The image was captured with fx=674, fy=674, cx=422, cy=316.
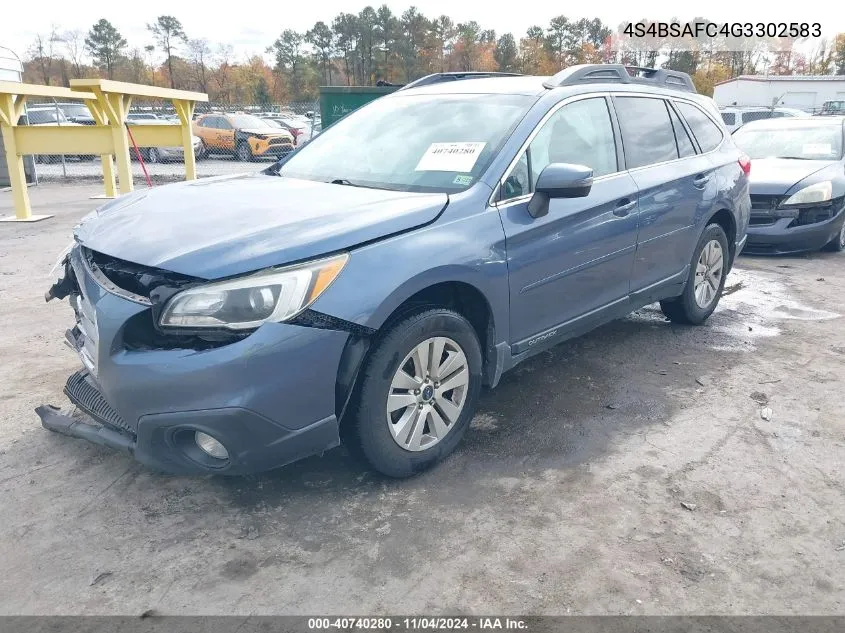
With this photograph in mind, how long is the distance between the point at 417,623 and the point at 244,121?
2184 centimetres

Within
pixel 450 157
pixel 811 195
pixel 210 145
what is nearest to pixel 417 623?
pixel 450 157

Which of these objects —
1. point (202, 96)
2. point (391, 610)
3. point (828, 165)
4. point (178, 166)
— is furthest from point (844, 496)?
point (178, 166)

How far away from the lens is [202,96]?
40.1ft

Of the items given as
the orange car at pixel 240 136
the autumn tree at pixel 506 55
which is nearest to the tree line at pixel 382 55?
the autumn tree at pixel 506 55

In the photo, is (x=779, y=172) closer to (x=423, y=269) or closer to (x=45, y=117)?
(x=423, y=269)

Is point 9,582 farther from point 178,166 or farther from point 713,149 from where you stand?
point 178,166

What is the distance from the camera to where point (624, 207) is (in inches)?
156

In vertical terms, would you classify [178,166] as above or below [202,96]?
below

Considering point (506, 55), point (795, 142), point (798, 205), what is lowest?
point (798, 205)

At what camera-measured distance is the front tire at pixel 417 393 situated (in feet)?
9.05

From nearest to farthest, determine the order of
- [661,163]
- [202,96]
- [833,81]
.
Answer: [661,163]
[202,96]
[833,81]

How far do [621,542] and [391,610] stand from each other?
0.96 m

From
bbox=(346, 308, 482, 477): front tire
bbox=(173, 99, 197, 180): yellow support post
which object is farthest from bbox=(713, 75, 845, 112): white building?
bbox=(346, 308, 482, 477): front tire

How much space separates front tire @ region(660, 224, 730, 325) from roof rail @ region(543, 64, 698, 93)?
1.13 meters
